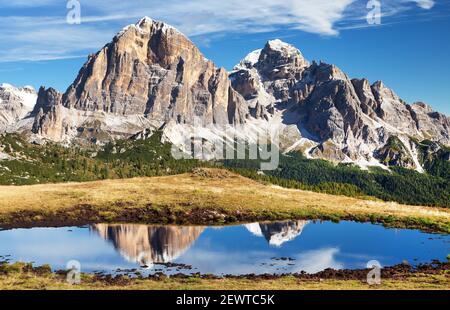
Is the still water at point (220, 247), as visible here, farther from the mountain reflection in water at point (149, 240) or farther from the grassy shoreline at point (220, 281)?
the grassy shoreline at point (220, 281)

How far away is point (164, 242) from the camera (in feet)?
193

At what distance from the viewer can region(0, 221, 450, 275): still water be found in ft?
156

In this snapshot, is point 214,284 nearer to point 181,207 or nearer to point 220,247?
point 220,247

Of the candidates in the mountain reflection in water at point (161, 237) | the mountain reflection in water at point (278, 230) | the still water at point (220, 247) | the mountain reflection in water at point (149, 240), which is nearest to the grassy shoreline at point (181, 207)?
the mountain reflection in water at point (278, 230)

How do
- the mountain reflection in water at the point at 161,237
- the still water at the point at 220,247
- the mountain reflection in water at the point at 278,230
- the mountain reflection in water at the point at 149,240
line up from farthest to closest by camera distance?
1. the mountain reflection in water at the point at 278,230
2. the mountain reflection in water at the point at 161,237
3. the mountain reflection in water at the point at 149,240
4. the still water at the point at 220,247

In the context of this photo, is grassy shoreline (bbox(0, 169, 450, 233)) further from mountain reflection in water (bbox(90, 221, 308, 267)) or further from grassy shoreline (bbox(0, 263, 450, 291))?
grassy shoreline (bbox(0, 263, 450, 291))

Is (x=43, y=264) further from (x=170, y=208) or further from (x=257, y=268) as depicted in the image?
(x=170, y=208)

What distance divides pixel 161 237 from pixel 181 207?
58.8 feet

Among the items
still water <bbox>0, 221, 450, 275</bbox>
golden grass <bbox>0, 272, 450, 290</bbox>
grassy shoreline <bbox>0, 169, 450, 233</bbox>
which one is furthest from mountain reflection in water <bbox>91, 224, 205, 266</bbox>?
golden grass <bbox>0, 272, 450, 290</bbox>

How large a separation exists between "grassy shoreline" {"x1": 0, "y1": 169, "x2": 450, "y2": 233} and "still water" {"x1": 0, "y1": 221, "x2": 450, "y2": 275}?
5.23 m

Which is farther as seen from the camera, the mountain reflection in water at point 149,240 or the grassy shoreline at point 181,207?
the grassy shoreline at point 181,207

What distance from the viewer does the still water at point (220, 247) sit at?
1866 inches

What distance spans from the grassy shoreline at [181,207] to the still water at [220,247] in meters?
5.23
